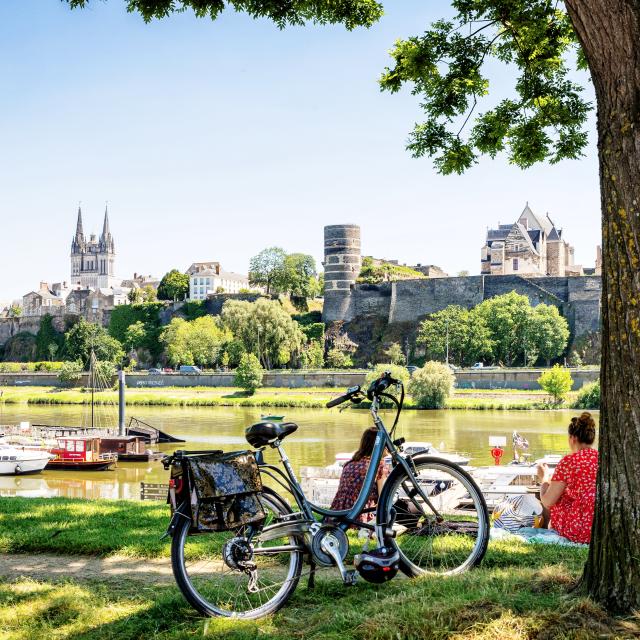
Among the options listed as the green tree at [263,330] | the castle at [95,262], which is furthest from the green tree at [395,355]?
the castle at [95,262]

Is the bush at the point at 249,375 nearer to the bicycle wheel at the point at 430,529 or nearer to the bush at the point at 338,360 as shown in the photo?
the bush at the point at 338,360

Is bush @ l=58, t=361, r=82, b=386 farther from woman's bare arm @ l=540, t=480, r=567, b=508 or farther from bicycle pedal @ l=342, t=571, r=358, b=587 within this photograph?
bicycle pedal @ l=342, t=571, r=358, b=587

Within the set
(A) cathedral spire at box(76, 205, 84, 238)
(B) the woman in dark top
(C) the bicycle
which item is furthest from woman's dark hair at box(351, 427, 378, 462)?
(A) cathedral spire at box(76, 205, 84, 238)

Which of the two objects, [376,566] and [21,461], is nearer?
[376,566]

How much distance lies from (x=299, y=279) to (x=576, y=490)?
76.4 metres

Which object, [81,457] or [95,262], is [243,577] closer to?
[81,457]

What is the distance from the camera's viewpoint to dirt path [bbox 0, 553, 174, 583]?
5105mm

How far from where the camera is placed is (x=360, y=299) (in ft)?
232

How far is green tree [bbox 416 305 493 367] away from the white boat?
126ft

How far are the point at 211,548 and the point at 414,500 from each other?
151 centimetres

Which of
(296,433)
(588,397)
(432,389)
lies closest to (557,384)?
(588,397)

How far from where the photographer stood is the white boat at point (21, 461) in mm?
24078

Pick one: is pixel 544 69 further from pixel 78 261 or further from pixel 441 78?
pixel 78 261

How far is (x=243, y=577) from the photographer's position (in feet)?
13.9
